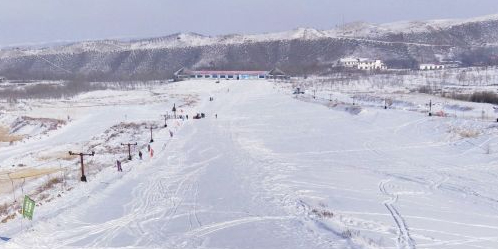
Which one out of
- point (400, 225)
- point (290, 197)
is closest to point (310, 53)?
point (290, 197)

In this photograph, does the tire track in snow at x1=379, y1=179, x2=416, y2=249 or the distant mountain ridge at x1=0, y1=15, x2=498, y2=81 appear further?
the distant mountain ridge at x1=0, y1=15, x2=498, y2=81

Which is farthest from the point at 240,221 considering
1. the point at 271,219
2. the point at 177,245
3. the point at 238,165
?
the point at 238,165

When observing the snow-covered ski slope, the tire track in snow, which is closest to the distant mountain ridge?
the snow-covered ski slope

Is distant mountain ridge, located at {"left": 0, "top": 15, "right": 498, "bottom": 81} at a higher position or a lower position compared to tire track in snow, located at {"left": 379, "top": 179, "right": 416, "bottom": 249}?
higher

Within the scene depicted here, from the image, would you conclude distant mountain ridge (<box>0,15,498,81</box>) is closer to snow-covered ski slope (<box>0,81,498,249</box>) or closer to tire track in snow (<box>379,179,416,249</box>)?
snow-covered ski slope (<box>0,81,498,249</box>)

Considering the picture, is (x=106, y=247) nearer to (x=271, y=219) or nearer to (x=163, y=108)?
(x=271, y=219)

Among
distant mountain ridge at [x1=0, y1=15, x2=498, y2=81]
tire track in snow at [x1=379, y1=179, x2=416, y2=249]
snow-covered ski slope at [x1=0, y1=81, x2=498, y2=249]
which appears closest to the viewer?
tire track in snow at [x1=379, y1=179, x2=416, y2=249]

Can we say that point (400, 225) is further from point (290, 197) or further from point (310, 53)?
point (310, 53)
